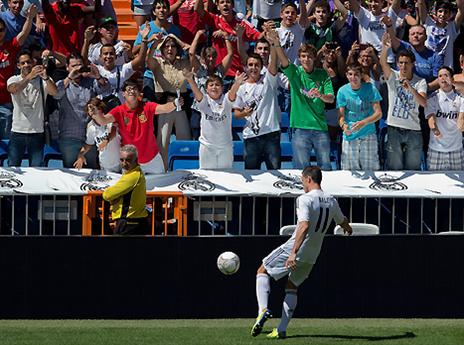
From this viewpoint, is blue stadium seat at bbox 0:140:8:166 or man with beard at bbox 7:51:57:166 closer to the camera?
man with beard at bbox 7:51:57:166

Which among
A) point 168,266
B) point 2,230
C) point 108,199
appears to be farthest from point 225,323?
point 2,230

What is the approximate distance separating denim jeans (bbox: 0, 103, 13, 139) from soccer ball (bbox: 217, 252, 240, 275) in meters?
4.79

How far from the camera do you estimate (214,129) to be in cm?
1683

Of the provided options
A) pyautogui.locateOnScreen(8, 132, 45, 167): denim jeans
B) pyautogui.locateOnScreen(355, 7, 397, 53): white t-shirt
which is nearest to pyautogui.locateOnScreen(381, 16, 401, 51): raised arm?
pyautogui.locateOnScreen(355, 7, 397, 53): white t-shirt

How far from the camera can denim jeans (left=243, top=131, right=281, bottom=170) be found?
17.0 metres

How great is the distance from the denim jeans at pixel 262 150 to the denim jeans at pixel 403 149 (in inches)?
64.4

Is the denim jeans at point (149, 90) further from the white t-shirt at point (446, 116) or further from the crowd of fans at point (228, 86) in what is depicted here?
the white t-shirt at point (446, 116)

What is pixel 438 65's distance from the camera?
1900cm

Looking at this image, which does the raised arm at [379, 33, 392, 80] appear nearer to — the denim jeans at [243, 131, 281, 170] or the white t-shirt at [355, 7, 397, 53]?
the white t-shirt at [355, 7, 397, 53]

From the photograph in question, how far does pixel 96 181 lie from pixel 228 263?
2.96 m

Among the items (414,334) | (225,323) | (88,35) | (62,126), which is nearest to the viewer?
(414,334)

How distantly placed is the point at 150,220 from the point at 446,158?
4.40 meters

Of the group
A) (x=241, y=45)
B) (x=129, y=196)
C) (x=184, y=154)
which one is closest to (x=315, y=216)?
(x=129, y=196)

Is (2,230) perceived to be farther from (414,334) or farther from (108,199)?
(414,334)
